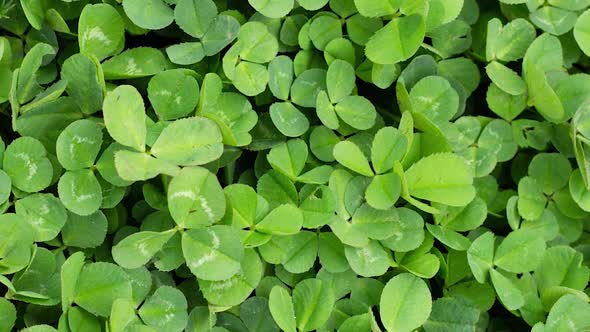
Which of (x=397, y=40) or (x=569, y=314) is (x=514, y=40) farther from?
(x=569, y=314)

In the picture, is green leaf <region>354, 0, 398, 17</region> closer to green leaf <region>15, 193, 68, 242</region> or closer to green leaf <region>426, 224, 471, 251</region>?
green leaf <region>426, 224, 471, 251</region>

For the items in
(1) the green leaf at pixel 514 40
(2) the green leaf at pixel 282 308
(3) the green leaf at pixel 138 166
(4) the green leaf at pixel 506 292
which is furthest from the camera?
(1) the green leaf at pixel 514 40

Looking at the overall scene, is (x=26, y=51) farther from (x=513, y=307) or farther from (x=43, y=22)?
(x=513, y=307)

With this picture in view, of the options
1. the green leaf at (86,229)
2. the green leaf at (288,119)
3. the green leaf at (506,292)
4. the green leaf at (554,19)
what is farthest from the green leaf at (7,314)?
the green leaf at (554,19)

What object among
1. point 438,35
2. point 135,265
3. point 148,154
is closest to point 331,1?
point 438,35

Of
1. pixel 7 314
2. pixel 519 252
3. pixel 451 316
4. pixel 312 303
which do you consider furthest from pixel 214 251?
pixel 519 252

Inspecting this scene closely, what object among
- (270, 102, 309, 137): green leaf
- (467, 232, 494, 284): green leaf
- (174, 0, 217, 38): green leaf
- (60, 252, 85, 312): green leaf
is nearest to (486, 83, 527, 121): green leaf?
(467, 232, 494, 284): green leaf

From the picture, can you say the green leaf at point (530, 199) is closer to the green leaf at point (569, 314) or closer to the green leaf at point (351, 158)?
the green leaf at point (569, 314)
